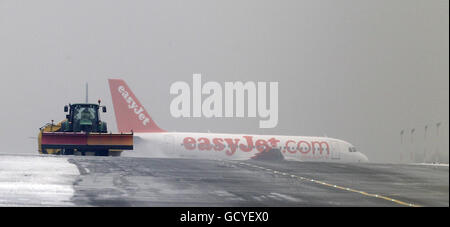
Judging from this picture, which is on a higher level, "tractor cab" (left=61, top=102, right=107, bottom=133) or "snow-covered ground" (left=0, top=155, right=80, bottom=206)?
"tractor cab" (left=61, top=102, right=107, bottom=133)

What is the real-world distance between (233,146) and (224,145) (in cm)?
96

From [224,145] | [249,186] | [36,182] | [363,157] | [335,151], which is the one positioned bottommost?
[363,157]

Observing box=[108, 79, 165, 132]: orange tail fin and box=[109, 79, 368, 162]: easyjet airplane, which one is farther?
box=[108, 79, 165, 132]: orange tail fin

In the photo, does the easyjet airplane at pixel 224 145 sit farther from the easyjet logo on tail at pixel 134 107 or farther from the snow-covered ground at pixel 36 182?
the snow-covered ground at pixel 36 182

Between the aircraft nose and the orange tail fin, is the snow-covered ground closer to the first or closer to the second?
the orange tail fin

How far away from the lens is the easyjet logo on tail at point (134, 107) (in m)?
78.8

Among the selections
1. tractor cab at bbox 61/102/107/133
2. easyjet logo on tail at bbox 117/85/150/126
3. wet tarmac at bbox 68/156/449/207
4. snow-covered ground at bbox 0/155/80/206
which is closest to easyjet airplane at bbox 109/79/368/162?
easyjet logo on tail at bbox 117/85/150/126

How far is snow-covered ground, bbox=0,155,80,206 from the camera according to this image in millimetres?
18359

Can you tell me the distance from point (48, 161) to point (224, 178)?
33.4ft

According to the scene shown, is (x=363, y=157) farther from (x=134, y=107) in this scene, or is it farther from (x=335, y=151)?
(x=134, y=107)

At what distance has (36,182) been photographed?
23.7m

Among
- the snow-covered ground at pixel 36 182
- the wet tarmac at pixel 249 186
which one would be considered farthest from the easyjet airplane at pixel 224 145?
the snow-covered ground at pixel 36 182

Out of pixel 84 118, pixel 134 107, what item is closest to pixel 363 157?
pixel 134 107
